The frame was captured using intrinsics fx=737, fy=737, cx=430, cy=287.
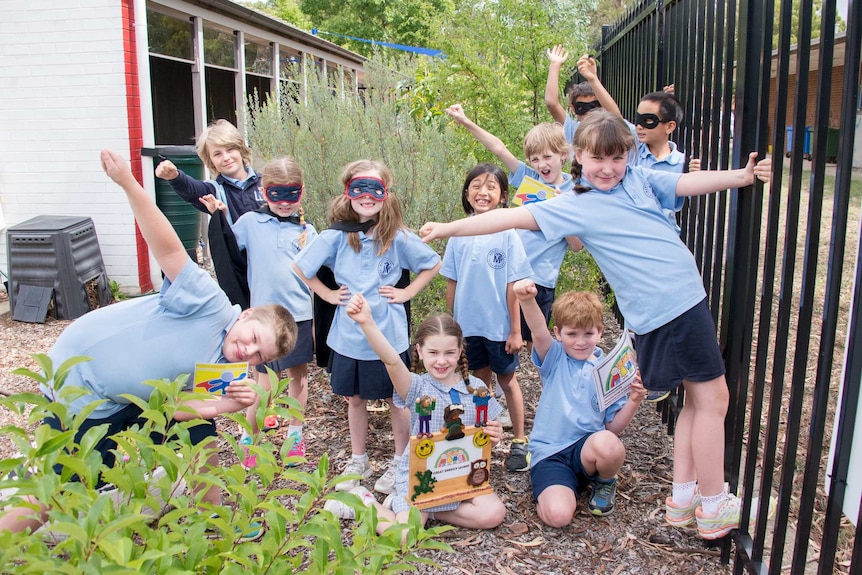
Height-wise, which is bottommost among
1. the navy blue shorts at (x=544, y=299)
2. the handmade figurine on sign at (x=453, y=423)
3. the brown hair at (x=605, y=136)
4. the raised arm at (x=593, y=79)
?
the handmade figurine on sign at (x=453, y=423)

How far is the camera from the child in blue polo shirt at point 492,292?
4082 mm

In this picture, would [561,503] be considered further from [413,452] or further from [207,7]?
[207,7]

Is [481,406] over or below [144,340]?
below

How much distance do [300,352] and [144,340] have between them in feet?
4.29

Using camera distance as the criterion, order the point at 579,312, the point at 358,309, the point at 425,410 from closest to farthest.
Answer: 1. the point at 358,309
2. the point at 425,410
3. the point at 579,312

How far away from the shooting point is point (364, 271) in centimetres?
373

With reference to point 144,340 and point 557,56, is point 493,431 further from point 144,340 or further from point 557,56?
point 557,56

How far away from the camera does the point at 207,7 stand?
10.8 meters

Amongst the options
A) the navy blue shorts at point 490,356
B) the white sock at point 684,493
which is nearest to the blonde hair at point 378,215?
the navy blue shorts at point 490,356

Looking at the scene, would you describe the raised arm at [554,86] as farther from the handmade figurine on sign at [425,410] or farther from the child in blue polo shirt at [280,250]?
the handmade figurine on sign at [425,410]

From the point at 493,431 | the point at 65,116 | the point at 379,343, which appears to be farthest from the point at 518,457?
the point at 65,116

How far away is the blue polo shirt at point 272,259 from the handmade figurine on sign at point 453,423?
1.22m

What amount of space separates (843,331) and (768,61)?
454 centimetres

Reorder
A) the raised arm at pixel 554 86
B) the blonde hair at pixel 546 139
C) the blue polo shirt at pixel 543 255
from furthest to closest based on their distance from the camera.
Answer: the raised arm at pixel 554 86 < the blue polo shirt at pixel 543 255 < the blonde hair at pixel 546 139
